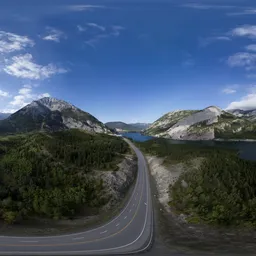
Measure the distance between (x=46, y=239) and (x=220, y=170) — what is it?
2571 inches

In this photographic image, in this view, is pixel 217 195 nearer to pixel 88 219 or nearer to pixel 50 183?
pixel 88 219

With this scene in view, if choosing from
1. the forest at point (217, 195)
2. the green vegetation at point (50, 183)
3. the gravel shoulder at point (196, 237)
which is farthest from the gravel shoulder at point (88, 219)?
the forest at point (217, 195)

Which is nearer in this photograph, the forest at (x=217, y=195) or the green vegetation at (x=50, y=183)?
the green vegetation at (x=50, y=183)

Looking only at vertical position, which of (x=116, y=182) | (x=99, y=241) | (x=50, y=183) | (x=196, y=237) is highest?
(x=50, y=183)

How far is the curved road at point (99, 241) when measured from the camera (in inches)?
1476

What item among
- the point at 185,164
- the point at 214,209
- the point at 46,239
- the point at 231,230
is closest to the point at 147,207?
the point at 214,209

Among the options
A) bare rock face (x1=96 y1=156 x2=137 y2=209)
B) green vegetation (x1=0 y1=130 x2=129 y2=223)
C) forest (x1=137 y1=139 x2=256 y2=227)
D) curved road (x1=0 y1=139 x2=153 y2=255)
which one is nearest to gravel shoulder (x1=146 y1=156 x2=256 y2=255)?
curved road (x1=0 y1=139 x2=153 y2=255)

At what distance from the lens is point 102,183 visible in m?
76.4

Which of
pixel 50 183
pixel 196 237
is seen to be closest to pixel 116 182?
pixel 50 183

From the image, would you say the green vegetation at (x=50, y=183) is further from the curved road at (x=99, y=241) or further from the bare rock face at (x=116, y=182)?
the curved road at (x=99, y=241)

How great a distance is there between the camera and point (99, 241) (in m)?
42.1

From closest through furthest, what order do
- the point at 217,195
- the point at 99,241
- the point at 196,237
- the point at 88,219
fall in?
the point at 99,241 → the point at 196,237 → the point at 88,219 → the point at 217,195

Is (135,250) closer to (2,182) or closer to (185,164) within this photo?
(2,182)

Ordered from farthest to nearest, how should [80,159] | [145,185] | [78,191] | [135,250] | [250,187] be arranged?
[80,159]
[145,185]
[250,187]
[78,191]
[135,250]
